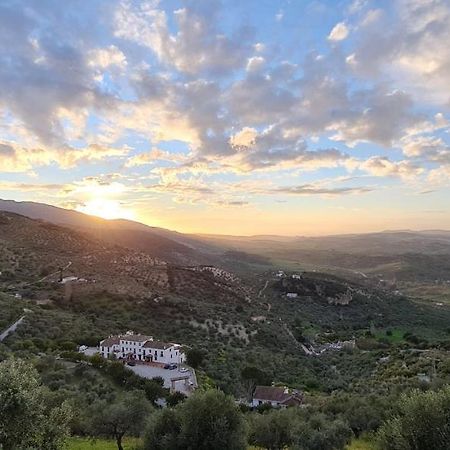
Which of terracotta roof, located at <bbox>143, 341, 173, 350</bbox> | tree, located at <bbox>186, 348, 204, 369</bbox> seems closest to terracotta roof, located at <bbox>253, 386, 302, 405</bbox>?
tree, located at <bbox>186, 348, 204, 369</bbox>

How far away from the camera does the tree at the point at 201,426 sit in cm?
1808

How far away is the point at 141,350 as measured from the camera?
131ft

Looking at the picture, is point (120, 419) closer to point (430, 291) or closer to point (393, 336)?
point (393, 336)

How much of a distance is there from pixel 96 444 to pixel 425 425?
15049 mm

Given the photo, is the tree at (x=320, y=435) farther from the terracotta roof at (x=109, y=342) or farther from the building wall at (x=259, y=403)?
the terracotta roof at (x=109, y=342)

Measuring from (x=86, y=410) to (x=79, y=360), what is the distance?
12.4m

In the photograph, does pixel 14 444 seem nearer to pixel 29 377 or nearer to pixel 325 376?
pixel 29 377

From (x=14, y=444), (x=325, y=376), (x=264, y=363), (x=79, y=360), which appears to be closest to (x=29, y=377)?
(x=14, y=444)

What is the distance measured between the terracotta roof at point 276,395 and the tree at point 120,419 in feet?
50.8

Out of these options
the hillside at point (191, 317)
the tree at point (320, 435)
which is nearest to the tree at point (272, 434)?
the tree at point (320, 435)

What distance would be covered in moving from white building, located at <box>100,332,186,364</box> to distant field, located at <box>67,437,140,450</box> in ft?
51.8

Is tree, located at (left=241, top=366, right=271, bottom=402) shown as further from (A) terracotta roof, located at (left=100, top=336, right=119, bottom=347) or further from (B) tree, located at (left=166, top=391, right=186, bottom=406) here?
(A) terracotta roof, located at (left=100, top=336, right=119, bottom=347)

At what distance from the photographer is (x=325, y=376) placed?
48969 millimetres

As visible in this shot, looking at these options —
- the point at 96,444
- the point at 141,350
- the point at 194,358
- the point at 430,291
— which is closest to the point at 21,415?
the point at 96,444
